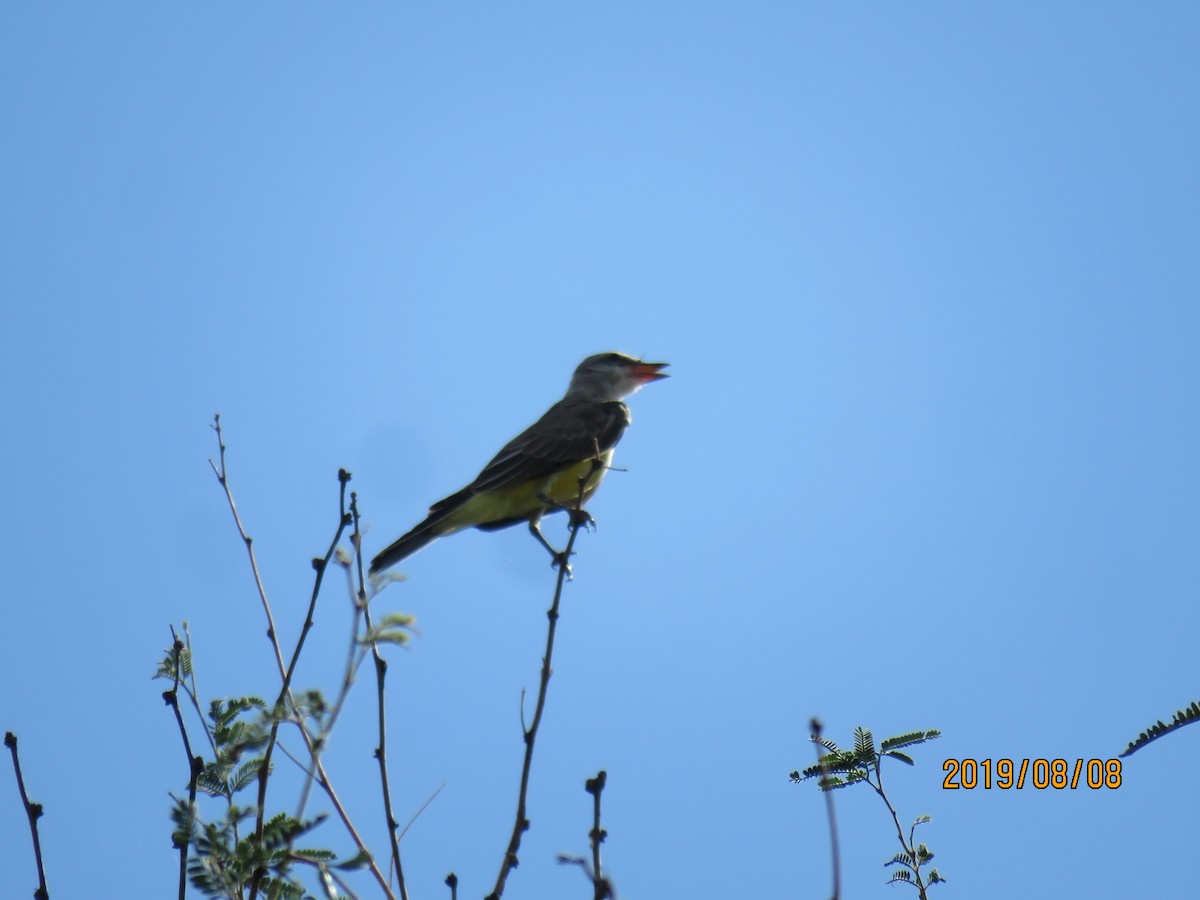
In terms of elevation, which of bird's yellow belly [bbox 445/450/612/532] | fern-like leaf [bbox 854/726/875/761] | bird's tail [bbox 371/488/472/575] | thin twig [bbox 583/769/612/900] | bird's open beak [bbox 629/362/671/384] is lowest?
thin twig [bbox 583/769/612/900]

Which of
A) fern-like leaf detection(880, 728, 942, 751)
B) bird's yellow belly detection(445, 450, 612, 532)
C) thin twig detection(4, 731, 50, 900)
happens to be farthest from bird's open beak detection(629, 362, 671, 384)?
thin twig detection(4, 731, 50, 900)

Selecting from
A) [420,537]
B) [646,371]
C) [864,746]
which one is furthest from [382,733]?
[646,371]

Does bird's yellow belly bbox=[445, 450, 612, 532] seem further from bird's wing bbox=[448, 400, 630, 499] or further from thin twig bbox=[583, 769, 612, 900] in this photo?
thin twig bbox=[583, 769, 612, 900]

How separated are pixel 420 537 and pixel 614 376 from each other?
11.7ft

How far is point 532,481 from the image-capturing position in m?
9.16

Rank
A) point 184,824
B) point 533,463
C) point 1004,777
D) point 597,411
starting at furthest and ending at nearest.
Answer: point 597,411, point 533,463, point 1004,777, point 184,824

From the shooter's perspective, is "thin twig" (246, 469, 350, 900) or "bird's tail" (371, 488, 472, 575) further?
"bird's tail" (371, 488, 472, 575)

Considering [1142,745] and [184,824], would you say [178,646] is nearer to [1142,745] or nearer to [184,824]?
[184,824]

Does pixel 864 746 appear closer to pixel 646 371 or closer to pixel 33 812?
pixel 33 812

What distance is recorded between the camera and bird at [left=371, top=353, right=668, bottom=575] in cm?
844

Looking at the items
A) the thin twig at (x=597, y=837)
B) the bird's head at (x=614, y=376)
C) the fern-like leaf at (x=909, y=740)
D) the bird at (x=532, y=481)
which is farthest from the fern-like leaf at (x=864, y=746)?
the bird's head at (x=614, y=376)

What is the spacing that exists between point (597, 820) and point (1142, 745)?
1482 mm

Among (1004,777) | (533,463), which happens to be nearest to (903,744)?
(1004,777)

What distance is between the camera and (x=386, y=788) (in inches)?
127
